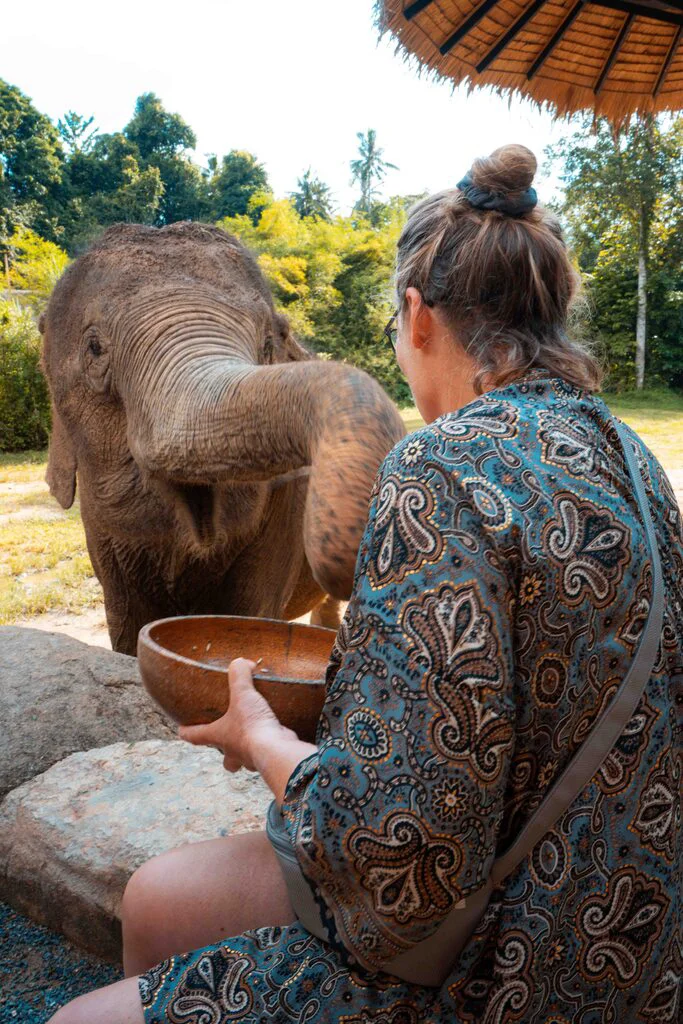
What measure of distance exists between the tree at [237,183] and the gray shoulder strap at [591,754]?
52.8m

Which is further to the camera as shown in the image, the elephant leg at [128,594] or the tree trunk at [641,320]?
the tree trunk at [641,320]

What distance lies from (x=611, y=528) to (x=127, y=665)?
9.01ft

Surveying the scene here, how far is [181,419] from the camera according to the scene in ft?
9.65

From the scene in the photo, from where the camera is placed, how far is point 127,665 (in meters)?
3.72

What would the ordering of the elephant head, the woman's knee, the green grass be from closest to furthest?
the woman's knee → the elephant head → the green grass

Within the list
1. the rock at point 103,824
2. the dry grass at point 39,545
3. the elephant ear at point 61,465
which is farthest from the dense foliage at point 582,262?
the rock at point 103,824

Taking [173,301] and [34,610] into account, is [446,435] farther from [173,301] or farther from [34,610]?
[34,610]

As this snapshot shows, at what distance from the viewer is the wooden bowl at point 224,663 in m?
1.68

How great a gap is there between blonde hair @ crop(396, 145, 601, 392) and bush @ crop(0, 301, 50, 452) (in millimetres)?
17433

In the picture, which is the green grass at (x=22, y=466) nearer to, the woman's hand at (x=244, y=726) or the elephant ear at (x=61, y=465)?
the elephant ear at (x=61, y=465)

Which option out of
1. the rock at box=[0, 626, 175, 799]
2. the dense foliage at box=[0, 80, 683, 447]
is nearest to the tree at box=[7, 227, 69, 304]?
the dense foliage at box=[0, 80, 683, 447]

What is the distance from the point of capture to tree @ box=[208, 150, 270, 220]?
169ft

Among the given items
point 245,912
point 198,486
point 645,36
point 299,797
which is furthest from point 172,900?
point 645,36

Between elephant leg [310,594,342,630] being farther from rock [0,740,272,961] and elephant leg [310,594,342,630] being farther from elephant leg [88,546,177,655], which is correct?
rock [0,740,272,961]
